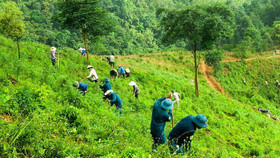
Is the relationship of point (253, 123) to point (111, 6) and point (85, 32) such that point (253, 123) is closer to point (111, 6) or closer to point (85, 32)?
point (85, 32)

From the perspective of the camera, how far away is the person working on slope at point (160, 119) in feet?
16.6

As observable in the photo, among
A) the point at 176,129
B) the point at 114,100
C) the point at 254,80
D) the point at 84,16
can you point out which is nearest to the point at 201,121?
the point at 176,129

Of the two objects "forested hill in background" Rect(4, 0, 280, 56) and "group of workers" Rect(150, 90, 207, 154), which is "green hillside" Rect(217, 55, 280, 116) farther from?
"group of workers" Rect(150, 90, 207, 154)

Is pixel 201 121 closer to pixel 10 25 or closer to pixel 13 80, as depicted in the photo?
pixel 13 80

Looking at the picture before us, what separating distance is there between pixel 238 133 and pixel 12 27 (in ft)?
43.5

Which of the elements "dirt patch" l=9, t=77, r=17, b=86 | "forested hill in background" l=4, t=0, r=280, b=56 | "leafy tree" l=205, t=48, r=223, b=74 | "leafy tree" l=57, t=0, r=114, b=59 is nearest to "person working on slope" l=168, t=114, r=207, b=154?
"dirt patch" l=9, t=77, r=17, b=86

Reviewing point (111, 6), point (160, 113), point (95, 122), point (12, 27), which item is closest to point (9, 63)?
Result: point (12, 27)

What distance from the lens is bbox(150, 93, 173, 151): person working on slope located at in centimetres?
506

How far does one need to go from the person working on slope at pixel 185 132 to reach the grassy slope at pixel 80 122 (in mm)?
327

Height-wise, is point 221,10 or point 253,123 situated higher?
point 221,10

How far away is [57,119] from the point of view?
5051mm

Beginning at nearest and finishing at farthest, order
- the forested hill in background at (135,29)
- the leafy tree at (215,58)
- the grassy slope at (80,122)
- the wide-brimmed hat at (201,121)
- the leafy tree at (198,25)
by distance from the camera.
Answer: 1. the grassy slope at (80,122)
2. the wide-brimmed hat at (201,121)
3. the leafy tree at (198,25)
4. the leafy tree at (215,58)
5. the forested hill in background at (135,29)

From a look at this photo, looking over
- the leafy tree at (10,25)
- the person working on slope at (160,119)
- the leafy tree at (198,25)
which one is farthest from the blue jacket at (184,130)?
the leafy tree at (198,25)

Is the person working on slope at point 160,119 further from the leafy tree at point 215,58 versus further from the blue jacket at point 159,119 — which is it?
the leafy tree at point 215,58
